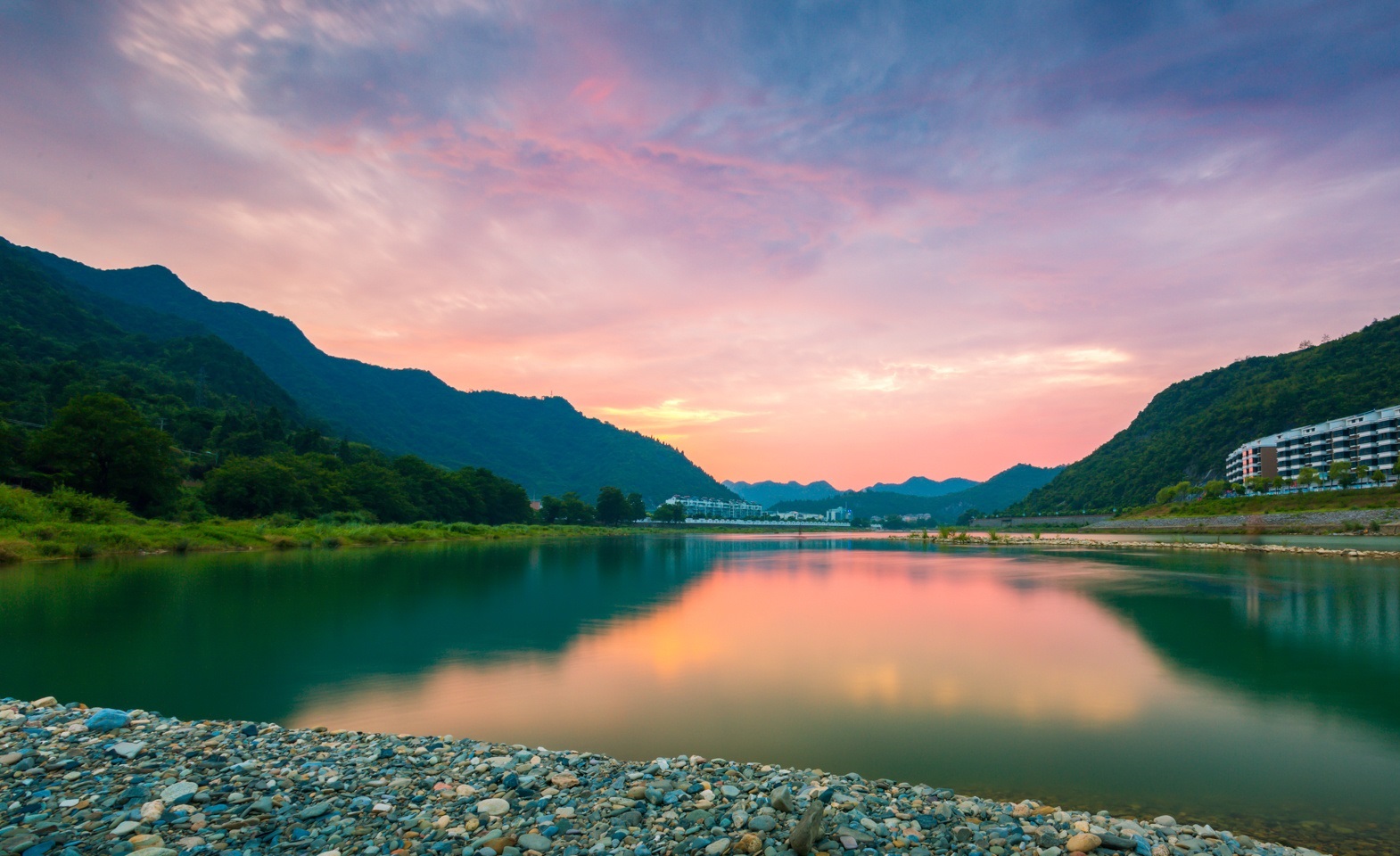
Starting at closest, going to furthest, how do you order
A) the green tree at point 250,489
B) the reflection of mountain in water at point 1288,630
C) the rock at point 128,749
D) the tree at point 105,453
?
the rock at point 128,749, the reflection of mountain in water at point 1288,630, the tree at point 105,453, the green tree at point 250,489

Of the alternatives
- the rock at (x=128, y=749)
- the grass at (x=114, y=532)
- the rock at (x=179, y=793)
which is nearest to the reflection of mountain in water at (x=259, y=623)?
the rock at (x=128, y=749)

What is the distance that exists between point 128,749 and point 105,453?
37.3 metres

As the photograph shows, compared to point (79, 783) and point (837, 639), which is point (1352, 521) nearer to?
point (837, 639)

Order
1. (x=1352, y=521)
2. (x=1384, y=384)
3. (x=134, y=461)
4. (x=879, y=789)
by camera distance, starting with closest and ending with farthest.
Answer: (x=879, y=789) < (x=134, y=461) < (x=1352, y=521) < (x=1384, y=384)

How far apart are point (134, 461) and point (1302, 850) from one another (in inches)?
1728

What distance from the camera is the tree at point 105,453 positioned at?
3123 centimetres

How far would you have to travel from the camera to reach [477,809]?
173 inches

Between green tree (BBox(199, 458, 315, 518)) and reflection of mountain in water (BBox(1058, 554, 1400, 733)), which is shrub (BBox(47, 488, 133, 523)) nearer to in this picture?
green tree (BBox(199, 458, 315, 518))

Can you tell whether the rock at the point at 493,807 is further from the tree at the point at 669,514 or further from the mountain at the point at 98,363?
the tree at the point at 669,514

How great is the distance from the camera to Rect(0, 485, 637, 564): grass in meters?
22.7

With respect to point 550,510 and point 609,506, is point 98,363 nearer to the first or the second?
point 550,510

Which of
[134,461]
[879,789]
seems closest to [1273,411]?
[879,789]

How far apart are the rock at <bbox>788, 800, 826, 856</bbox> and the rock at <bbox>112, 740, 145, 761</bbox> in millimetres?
5381

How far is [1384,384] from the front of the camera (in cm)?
8938
